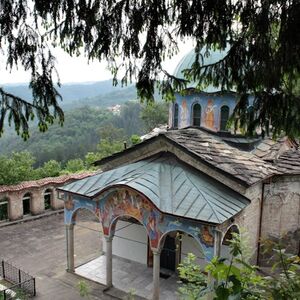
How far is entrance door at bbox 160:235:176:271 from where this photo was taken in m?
14.3

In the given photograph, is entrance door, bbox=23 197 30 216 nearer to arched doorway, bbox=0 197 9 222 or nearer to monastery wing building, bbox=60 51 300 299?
arched doorway, bbox=0 197 9 222

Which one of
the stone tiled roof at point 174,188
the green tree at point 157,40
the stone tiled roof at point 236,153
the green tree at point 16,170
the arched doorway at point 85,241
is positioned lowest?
the arched doorway at point 85,241

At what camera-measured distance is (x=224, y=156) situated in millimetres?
13516

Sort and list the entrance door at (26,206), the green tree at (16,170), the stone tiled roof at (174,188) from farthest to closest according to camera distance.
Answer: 1. the entrance door at (26,206)
2. the green tree at (16,170)
3. the stone tiled roof at (174,188)

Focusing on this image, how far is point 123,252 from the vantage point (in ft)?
51.1

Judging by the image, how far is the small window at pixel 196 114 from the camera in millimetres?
16719

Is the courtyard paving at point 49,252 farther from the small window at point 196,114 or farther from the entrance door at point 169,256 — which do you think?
the small window at point 196,114

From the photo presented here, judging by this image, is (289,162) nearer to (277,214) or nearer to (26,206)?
(277,214)

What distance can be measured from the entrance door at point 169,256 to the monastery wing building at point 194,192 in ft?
0.13

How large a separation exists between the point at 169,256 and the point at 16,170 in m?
11.7

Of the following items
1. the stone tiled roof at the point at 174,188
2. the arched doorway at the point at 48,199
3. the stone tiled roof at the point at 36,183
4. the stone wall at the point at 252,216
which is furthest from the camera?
the arched doorway at the point at 48,199

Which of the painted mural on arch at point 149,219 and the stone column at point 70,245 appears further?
the stone column at point 70,245

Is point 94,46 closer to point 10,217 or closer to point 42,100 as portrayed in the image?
point 42,100

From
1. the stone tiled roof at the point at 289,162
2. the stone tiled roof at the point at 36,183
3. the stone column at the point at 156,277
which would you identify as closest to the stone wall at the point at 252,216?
the stone tiled roof at the point at 289,162
